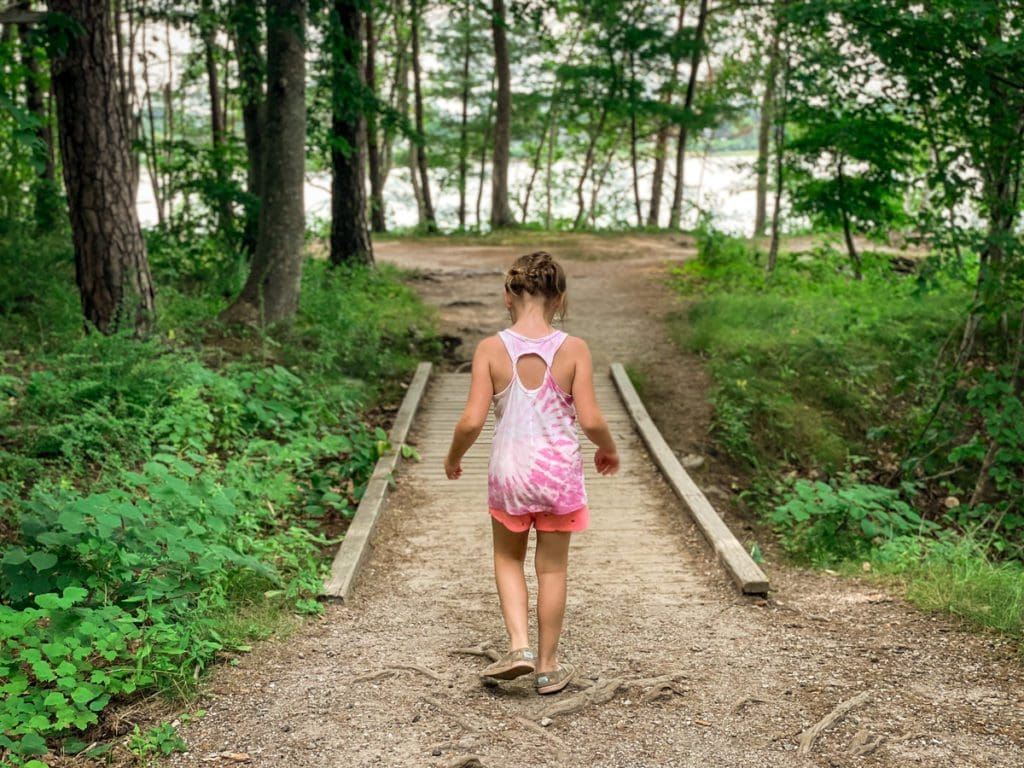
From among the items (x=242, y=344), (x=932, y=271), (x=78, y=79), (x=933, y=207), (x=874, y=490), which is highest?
(x=78, y=79)

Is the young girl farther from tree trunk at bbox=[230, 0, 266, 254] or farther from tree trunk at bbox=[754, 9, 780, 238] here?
tree trunk at bbox=[754, 9, 780, 238]

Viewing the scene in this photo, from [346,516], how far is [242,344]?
401cm

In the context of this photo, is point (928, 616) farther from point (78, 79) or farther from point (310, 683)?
point (78, 79)

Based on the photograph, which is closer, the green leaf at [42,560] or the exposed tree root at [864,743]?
the exposed tree root at [864,743]

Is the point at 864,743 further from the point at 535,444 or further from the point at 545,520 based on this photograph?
the point at 535,444

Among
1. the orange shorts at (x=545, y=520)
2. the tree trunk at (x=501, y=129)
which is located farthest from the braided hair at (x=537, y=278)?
the tree trunk at (x=501, y=129)

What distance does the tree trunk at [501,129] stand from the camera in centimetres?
2580

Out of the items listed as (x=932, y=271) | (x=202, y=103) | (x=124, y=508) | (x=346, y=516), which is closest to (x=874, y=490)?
(x=932, y=271)

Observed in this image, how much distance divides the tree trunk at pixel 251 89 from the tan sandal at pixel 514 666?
9394 millimetres

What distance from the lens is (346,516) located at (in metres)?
7.80

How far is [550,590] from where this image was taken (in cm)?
437

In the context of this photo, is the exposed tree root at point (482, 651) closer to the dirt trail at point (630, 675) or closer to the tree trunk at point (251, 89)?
the dirt trail at point (630, 675)

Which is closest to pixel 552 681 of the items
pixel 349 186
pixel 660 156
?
pixel 349 186

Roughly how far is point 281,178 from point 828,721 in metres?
9.39
